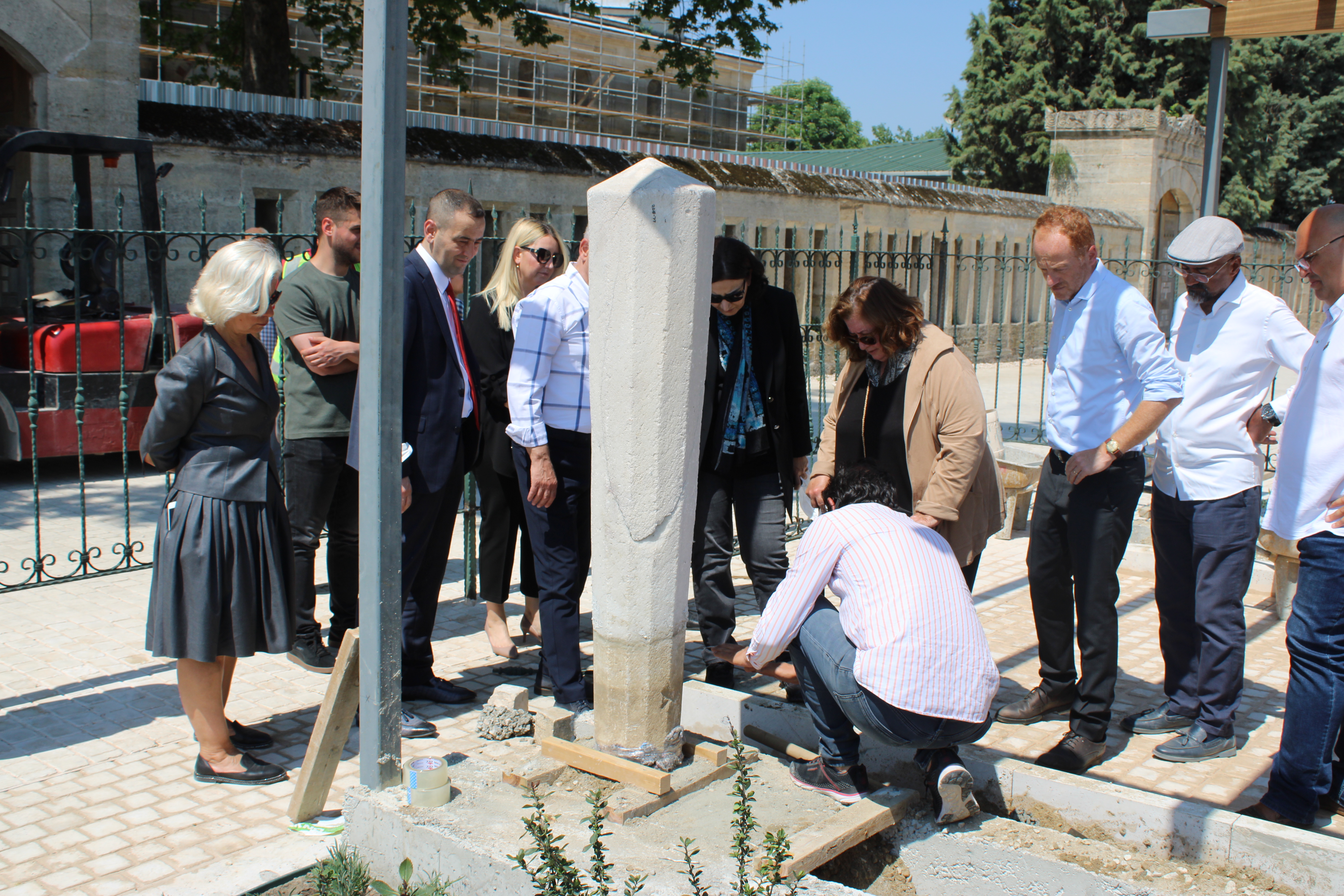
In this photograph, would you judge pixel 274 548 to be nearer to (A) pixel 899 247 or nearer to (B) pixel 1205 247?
(B) pixel 1205 247

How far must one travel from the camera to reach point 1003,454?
852 centimetres

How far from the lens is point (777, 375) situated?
15.3 feet

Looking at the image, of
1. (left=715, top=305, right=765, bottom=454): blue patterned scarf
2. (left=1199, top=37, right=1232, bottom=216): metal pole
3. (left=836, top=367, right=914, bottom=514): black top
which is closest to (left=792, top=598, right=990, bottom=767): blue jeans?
(left=836, top=367, right=914, bottom=514): black top

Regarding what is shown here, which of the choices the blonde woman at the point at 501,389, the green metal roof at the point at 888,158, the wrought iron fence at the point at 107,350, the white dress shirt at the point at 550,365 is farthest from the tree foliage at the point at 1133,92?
the white dress shirt at the point at 550,365

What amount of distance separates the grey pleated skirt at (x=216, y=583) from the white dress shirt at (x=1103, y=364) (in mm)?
2764

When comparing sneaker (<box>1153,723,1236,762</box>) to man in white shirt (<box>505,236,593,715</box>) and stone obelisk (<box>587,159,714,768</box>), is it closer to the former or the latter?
stone obelisk (<box>587,159,714,768</box>)

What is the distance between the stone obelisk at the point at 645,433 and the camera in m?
3.29

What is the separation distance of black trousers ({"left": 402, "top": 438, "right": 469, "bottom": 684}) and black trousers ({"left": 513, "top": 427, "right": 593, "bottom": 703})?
0.31 metres

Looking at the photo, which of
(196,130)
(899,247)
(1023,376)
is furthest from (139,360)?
(1023,376)

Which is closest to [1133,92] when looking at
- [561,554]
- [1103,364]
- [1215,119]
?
[1215,119]

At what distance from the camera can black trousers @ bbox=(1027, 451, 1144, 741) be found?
4.14m

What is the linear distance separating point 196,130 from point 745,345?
303 inches

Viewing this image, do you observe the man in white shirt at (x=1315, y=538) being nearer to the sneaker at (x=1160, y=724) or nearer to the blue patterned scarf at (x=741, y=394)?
the sneaker at (x=1160, y=724)

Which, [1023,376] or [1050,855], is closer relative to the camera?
[1050,855]
